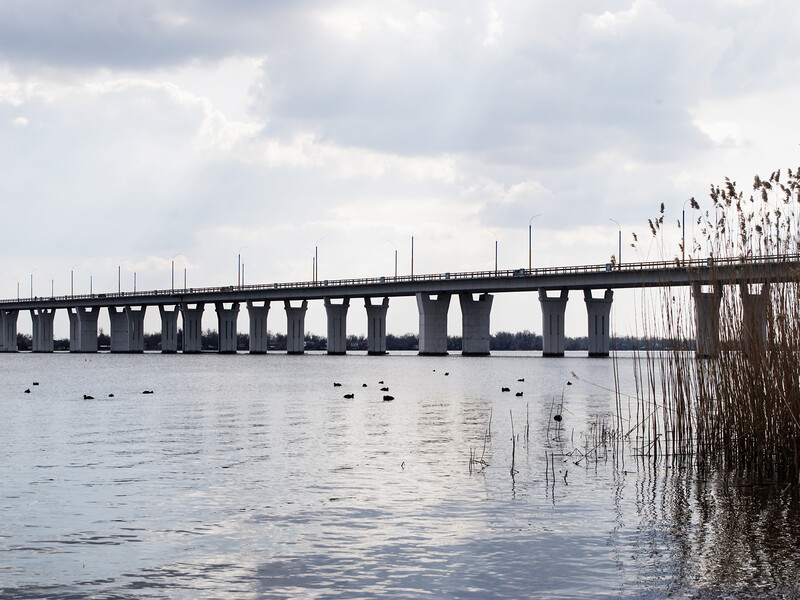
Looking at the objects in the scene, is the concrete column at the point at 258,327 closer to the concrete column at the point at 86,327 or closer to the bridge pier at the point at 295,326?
the bridge pier at the point at 295,326

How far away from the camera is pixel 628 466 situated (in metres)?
17.3

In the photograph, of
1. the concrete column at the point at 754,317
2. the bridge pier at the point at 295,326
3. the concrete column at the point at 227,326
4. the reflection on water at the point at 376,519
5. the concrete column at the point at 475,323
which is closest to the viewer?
the reflection on water at the point at 376,519

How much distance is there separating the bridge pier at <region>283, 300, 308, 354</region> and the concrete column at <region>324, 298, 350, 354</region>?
8.16 metres

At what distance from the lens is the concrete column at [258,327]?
534 feet

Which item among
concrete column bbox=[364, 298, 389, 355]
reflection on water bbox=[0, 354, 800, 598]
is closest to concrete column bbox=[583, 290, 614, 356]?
concrete column bbox=[364, 298, 389, 355]

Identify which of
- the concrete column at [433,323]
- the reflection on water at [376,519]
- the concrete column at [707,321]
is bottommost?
the reflection on water at [376,519]

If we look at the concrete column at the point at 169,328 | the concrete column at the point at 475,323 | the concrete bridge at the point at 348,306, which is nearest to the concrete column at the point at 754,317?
the concrete bridge at the point at 348,306

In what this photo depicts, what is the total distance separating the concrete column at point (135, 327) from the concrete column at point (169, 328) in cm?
403

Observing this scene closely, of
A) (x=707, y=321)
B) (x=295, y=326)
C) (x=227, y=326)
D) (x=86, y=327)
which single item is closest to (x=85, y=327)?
(x=86, y=327)

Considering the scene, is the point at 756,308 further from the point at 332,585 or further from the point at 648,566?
the point at 332,585

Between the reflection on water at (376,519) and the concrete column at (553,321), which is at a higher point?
the concrete column at (553,321)

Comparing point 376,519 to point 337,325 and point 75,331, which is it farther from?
point 75,331

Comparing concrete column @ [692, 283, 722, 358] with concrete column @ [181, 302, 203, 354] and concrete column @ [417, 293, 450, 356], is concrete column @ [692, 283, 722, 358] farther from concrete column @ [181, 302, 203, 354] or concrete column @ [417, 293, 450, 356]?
concrete column @ [181, 302, 203, 354]

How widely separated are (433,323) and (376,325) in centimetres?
2144
